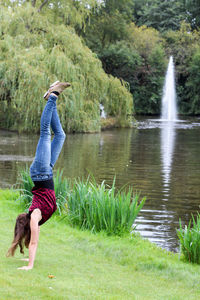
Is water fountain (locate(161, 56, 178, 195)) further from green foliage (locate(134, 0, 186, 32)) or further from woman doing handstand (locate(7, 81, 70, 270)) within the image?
green foliage (locate(134, 0, 186, 32))

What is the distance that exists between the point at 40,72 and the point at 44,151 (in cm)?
1760

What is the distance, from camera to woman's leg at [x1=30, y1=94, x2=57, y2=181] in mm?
4527

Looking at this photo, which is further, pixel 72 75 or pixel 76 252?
pixel 72 75

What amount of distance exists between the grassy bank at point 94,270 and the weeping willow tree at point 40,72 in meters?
15.0

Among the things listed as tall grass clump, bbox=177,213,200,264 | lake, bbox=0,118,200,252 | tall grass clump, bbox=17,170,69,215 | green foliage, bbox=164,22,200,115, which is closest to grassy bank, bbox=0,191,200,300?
tall grass clump, bbox=177,213,200,264

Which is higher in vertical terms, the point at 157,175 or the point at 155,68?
the point at 155,68

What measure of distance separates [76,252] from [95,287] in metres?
1.45

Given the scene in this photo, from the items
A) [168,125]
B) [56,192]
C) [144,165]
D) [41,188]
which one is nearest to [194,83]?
[168,125]

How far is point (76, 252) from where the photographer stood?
19.0 ft

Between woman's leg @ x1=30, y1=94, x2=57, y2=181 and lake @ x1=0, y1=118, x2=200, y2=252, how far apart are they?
3.41m

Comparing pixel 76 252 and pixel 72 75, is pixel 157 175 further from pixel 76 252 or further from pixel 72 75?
pixel 72 75

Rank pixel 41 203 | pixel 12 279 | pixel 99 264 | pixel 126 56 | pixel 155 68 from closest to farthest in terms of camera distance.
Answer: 1. pixel 12 279
2. pixel 41 203
3. pixel 99 264
4. pixel 126 56
5. pixel 155 68

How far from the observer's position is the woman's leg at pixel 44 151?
453cm

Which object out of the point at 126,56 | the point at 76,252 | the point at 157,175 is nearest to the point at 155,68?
the point at 126,56
